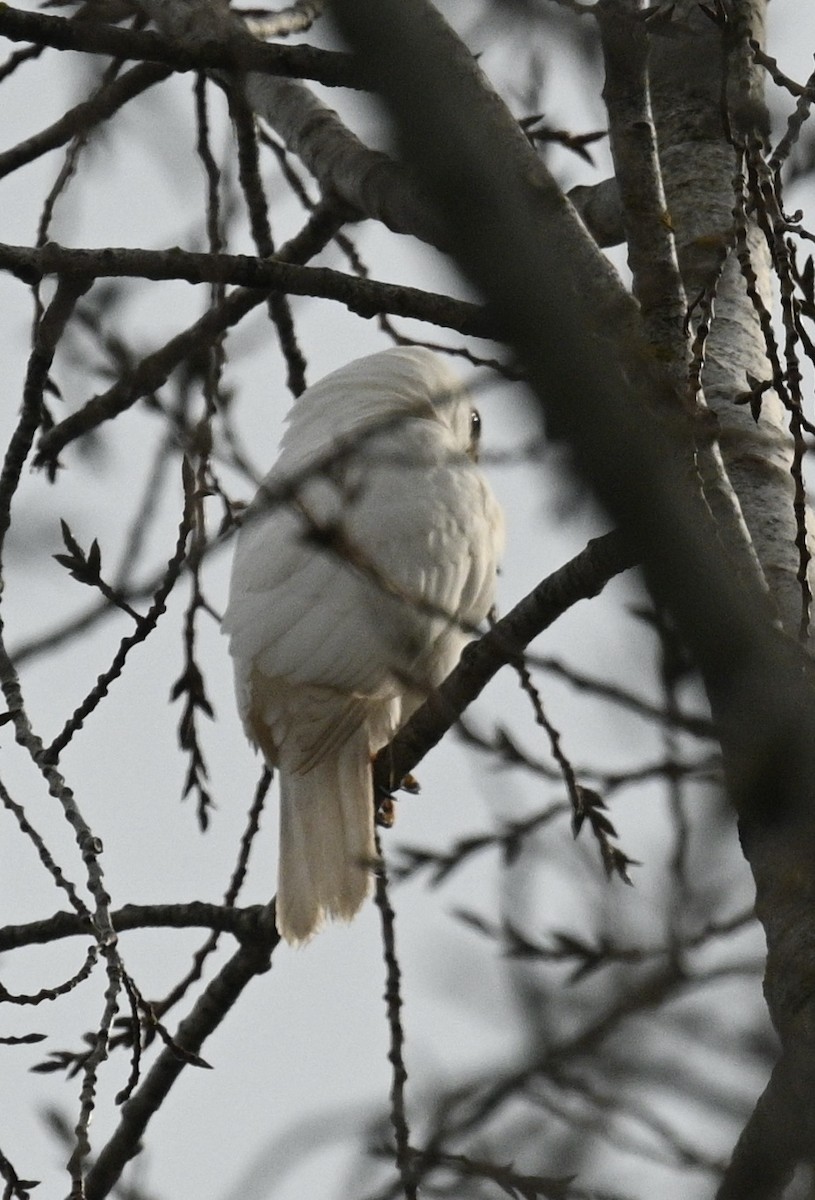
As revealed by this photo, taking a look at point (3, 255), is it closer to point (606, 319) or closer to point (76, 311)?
point (76, 311)

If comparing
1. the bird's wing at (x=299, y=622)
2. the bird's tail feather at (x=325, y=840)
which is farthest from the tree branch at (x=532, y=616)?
the bird's wing at (x=299, y=622)

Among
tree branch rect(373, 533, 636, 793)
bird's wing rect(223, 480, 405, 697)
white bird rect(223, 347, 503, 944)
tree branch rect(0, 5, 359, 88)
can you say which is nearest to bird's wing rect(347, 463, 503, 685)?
white bird rect(223, 347, 503, 944)

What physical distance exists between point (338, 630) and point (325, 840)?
61 cm

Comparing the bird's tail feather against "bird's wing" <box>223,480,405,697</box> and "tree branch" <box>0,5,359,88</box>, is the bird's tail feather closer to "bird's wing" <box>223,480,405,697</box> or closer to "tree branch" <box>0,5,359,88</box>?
"bird's wing" <box>223,480,405,697</box>

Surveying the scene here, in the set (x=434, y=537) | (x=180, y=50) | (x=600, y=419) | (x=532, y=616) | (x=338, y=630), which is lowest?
(x=600, y=419)

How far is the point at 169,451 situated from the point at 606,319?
670 millimetres

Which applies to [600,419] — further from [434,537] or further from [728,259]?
[434,537]

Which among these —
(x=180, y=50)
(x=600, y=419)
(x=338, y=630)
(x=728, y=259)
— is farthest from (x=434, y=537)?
(x=600, y=419)

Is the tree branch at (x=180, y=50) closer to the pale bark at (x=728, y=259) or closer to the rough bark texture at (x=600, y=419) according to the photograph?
the pale bark at (x=728, y=259)

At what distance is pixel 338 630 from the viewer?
452 cm

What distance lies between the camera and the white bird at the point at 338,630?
4.19m

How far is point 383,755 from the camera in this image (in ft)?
13.9

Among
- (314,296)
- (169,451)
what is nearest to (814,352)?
(314,296)

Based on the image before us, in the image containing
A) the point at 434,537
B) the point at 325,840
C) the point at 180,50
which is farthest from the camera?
the point at 434,537
